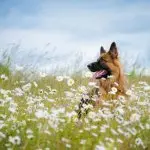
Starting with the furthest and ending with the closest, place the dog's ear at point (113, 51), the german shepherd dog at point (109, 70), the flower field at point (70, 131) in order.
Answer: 1. the dog's ear at point (113, 51)
2. the german shepherd dog at point (109, 70)
3. the flower field at point (70, 131)

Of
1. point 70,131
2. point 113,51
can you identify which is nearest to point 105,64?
point 113,51

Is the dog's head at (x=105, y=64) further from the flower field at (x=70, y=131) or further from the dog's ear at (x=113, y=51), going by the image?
the flower field at (x=70, y=131)

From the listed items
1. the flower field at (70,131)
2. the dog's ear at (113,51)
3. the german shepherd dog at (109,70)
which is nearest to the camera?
the flower field at (70,131)

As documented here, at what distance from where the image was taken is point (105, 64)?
33.6 ft

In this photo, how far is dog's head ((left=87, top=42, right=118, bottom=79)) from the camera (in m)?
10.0

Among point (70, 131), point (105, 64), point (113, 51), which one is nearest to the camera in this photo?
point (70, 131)

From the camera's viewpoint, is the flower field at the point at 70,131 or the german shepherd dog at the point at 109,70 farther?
the german shepherd dog at the point at 109,70

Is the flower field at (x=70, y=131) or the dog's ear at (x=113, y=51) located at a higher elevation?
the dog's ear at (x=113, y=51)

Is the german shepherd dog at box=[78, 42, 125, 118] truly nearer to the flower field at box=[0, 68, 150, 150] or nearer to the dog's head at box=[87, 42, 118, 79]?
the dog's head at box=[87, 42, 118, 79]

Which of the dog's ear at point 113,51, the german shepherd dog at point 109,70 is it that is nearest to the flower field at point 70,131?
the german shepherd dog at point 109,70

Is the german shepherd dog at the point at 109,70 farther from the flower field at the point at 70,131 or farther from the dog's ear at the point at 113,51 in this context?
the flower field at the point at 70,131

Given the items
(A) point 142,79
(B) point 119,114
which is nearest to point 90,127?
(B) point 119,114

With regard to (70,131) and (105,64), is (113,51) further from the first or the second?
(70,131)

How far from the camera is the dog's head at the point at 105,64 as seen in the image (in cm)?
1001
